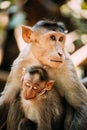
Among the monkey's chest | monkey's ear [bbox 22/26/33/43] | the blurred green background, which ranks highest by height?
the blurred green background

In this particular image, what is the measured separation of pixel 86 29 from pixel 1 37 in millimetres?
397

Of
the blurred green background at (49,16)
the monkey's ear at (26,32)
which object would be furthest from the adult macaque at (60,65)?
the blurred green background at (49,16)

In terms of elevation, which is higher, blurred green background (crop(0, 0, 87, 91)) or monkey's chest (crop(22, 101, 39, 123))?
blurred green background (crop(0, 0, 87, 91))

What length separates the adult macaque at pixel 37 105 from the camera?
5.73 ft

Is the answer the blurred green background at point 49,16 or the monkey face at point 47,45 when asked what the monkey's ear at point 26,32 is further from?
the blurred green background at point 49,16

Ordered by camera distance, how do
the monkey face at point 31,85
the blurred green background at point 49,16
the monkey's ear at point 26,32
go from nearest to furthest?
the monkey face at point 31,85 → the monkey's ear at point 26,32 → the blurred green background at point 49,16

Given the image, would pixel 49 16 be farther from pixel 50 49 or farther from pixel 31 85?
pixel 31 85

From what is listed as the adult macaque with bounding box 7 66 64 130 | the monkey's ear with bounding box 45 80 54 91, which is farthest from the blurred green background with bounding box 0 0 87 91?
the monkey's ear with bounding box 45 80 54 91

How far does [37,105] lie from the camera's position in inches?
71.9

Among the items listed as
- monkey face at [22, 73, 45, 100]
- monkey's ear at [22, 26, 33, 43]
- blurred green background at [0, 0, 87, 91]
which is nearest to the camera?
monkey face at [22, 73, 45, 100]

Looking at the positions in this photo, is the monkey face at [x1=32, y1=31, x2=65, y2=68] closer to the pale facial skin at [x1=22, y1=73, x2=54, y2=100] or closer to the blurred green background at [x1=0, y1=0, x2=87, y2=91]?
the pale facial skin at [x1=22, y1=73, x2=54, y2=100]

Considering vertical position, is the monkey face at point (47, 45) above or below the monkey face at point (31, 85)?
above

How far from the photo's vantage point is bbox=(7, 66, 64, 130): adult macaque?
5.73ft

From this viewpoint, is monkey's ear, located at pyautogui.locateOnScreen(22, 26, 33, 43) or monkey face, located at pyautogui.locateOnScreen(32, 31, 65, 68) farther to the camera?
monkey's ear, located at pyautogui.locateOnScreen(22, 26, 33, 43)
